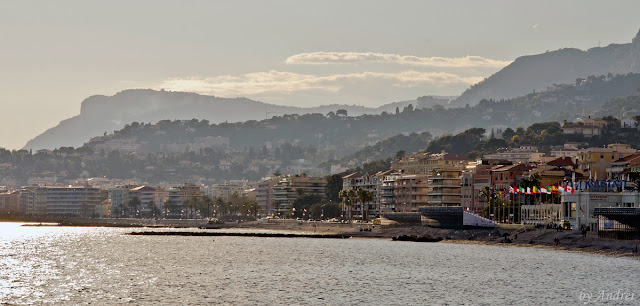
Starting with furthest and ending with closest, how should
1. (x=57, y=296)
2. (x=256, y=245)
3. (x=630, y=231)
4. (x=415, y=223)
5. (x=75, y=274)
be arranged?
(x=415, y=223)
(x=256, y=245)
(x=630, y=231)
(x=75, y=274)
(x=57, y=296)

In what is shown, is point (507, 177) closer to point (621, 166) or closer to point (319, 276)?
point (621, 166)

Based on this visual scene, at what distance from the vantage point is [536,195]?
552 ft

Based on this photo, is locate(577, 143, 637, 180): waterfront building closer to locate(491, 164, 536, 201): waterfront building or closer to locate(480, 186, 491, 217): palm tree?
locate(491, 164, 536, 201): waterfront building

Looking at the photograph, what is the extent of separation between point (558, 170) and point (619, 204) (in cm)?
4386

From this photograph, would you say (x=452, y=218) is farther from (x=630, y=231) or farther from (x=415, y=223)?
(x=630, y=231)

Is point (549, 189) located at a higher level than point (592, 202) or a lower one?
higher

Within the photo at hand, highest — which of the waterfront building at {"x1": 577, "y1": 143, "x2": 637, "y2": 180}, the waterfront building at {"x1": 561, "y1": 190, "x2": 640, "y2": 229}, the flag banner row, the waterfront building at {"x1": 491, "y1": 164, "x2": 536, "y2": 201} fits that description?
the waterfront building at {"x1": 577, "y1": 143, "x2": 637, "y2": 180}

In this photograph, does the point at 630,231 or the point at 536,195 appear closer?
the point at 630,231

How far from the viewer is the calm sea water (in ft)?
256

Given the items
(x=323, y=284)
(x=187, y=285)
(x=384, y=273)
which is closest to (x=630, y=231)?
(x=384, y=273)

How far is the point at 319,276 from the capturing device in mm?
98812

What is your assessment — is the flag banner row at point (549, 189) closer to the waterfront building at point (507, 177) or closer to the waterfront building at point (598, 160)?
the waterfront building at point (507, 177)

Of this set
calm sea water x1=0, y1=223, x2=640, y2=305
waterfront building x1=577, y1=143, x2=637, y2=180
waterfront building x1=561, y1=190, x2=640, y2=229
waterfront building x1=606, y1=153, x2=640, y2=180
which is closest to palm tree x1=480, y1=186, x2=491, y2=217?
waterfront building x1=577, y1=143, x2=637, y2=180

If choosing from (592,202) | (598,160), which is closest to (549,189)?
(592,202)
